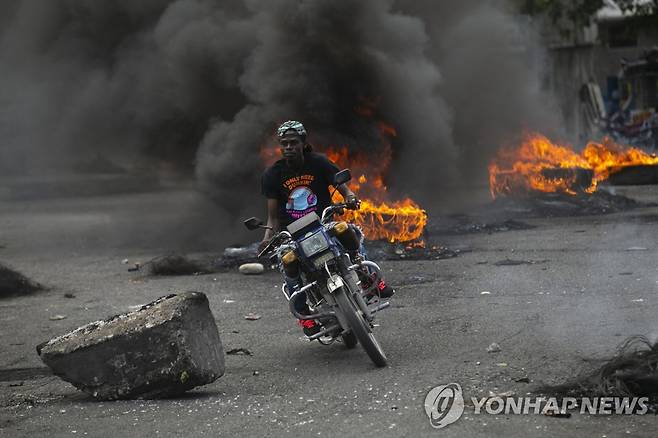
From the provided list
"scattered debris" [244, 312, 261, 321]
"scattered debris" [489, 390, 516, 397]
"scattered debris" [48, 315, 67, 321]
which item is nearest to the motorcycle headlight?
"scattered debris" [489, 390, 516, 397]

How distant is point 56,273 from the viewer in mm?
11898

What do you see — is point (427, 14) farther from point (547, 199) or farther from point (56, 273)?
point (56, 273)

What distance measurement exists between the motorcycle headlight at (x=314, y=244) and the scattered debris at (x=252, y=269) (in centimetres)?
460

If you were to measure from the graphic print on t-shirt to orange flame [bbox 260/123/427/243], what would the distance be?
153 inches

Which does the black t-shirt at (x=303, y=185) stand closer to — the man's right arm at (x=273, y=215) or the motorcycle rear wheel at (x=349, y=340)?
the man's right arm at (x=273, y=215)

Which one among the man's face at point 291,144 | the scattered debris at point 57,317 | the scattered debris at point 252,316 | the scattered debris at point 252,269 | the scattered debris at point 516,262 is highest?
the man's face at point 291,144

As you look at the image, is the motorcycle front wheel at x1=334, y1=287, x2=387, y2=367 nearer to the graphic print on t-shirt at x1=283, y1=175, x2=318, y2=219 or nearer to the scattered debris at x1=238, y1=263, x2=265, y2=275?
the graphic print on t-shirt at x1=283, y1=175, x2=318, y2=219

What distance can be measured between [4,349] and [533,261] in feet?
18.1

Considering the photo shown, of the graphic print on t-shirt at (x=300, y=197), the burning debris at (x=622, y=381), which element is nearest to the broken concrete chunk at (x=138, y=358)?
the graphic print on t-shirt at (x=300, y=197)

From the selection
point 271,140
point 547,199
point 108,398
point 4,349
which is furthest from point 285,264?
point 547,199

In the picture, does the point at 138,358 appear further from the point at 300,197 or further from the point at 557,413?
the point at 557,413

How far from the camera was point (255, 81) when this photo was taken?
14664mm

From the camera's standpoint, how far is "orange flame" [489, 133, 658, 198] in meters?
16.5

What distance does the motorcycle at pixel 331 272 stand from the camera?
6.18m
